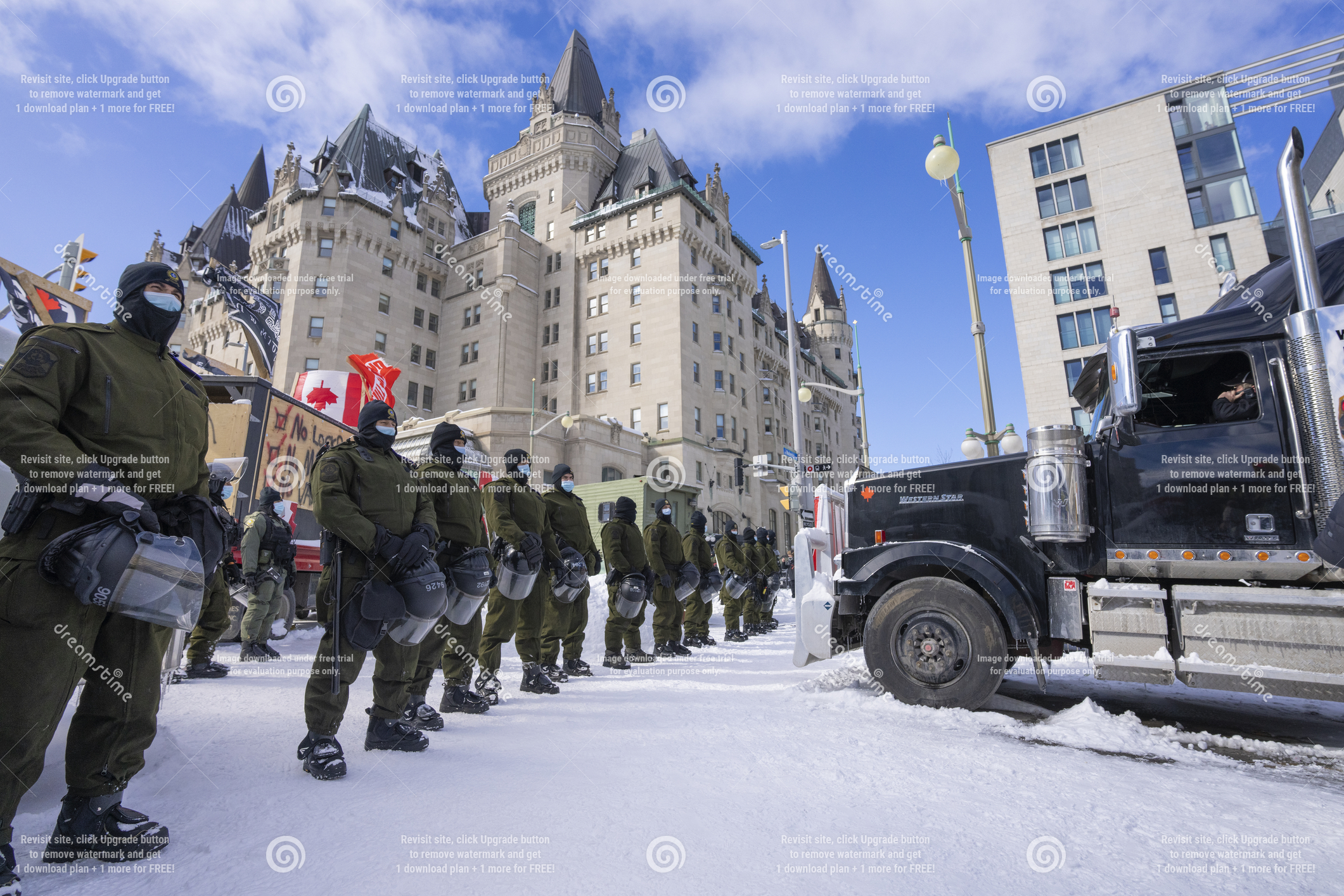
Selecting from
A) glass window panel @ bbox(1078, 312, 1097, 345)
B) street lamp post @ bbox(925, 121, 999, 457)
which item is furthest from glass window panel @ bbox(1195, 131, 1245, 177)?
street lamp post @ bbox(925, 121, 999, 457)

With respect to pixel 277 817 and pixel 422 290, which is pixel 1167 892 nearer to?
pixel 277 817

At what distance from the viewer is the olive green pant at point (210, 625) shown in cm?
688

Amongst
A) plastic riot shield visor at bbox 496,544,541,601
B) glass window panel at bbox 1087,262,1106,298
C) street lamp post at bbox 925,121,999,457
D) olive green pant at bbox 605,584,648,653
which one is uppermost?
glass window panel at bbox 1087,262,1106,298

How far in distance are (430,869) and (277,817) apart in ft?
3.08

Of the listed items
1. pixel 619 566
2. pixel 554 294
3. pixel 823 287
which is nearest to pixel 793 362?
pixel 619 566

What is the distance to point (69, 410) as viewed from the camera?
257 centimetres

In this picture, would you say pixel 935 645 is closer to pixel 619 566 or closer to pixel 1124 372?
pixel 1124 372

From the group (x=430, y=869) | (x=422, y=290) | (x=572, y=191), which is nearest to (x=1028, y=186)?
(x=572, y=191)

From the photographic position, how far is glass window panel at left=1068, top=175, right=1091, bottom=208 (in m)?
38.1

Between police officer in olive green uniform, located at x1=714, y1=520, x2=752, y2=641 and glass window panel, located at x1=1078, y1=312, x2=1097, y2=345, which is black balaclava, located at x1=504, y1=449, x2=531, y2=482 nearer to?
police officer in olive green uniform, located at x1=714, y1=520, x2=752, y2=641

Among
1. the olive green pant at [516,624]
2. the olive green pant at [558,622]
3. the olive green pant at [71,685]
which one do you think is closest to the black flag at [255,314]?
the olive green pant at [558,622]

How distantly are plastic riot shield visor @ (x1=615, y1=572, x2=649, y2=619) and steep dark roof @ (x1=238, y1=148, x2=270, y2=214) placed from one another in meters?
78.4

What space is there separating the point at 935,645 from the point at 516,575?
12.2 feet

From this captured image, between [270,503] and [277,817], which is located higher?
[270,503]
